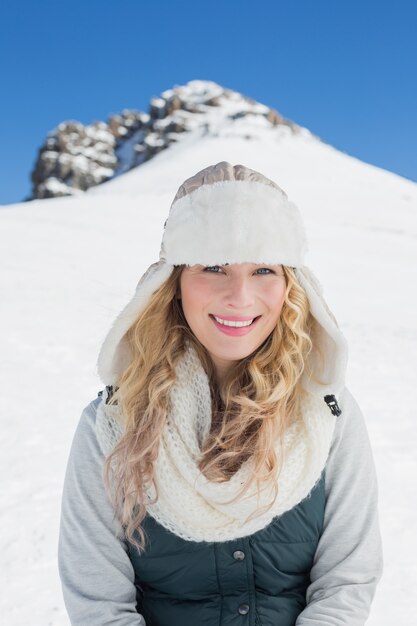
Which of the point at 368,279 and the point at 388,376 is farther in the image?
the point at 368,279

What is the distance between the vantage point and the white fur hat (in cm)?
177

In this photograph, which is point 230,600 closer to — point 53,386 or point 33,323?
point 53,386

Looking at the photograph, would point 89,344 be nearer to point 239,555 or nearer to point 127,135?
point 239,555

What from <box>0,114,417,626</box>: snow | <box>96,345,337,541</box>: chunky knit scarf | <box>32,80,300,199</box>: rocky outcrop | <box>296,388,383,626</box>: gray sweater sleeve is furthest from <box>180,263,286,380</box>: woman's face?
<box>32,80,300,199</box>: rocky outcrop

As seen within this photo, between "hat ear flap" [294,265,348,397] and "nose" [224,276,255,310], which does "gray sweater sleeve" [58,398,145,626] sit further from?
"hat ear flap" [294,265,348,397]

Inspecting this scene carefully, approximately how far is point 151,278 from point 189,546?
835 millimetres

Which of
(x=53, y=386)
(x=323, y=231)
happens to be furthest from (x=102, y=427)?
(x=323, y=231)

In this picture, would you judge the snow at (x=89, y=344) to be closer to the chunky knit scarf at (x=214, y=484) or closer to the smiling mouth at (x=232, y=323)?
the chunky knit scarf at (x=214, y=484)

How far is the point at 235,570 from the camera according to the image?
72.2 inches

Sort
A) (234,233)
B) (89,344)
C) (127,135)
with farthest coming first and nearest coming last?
(127,135), (89,344), (234,233)

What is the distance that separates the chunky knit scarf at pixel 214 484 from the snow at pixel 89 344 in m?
1.58

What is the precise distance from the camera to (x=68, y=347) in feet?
24.3

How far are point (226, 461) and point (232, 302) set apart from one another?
0.50m

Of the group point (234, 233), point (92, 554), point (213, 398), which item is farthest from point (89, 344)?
point (234, 233)
